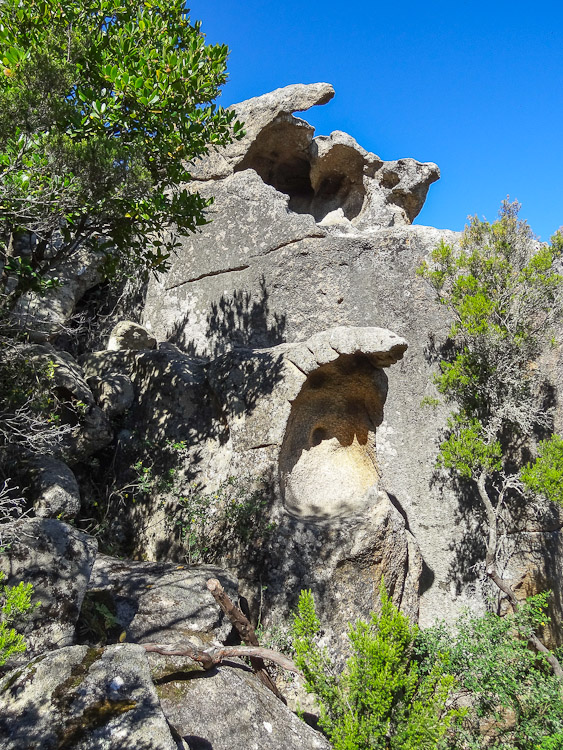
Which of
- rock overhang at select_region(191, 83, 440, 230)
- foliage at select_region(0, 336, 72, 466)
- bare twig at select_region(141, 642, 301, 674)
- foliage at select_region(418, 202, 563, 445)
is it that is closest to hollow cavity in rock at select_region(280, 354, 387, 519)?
foliage at select_region(418, 202, 563, 445)

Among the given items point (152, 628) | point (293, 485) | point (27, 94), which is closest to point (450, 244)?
point (293, 485)

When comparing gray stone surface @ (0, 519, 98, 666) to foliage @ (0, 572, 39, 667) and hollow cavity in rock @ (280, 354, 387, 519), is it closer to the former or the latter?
foliage @ (0, 572, 39, 667)

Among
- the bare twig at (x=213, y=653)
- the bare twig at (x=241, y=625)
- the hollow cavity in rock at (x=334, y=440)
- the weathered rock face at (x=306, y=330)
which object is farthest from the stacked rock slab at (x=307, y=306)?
the bare twig at (x=213, y=653)

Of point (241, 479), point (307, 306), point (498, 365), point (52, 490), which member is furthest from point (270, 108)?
point (52, 490)

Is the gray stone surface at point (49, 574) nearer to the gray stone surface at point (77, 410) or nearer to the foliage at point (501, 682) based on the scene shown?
the gray stone surface at point (77, 410)

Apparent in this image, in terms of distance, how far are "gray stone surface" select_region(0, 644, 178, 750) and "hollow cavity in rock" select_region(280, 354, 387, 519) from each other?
3894 millimetres

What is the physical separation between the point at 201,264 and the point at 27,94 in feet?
16.7

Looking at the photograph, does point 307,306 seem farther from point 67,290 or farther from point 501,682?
point 501,682

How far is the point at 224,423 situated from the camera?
7.69 meters

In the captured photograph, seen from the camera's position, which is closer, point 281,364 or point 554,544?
point 281,364

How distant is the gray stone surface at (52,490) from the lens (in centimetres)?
604

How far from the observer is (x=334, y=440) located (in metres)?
8.20

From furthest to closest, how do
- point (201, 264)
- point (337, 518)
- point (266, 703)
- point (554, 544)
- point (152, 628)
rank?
point (201, 264) → point (554, 544) → point (337, 518) → point (152, 628) → point (266, 703)

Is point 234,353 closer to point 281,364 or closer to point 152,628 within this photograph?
point 281,364
